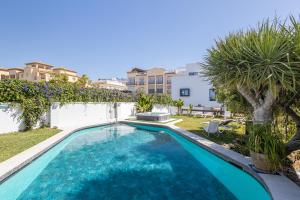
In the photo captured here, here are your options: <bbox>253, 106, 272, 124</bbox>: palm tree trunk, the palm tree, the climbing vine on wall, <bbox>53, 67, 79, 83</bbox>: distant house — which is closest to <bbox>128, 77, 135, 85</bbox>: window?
<bbox>53, 67, 79, 83</bbox>: distant house

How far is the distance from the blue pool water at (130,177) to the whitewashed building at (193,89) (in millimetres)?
23443

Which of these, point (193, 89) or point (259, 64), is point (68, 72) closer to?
point (193, 89)

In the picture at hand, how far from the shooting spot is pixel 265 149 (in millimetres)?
4492

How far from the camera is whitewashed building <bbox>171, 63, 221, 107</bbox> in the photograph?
1187 inches

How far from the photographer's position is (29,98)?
34.2ft

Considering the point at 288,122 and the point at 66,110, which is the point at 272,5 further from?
the point at 66,110

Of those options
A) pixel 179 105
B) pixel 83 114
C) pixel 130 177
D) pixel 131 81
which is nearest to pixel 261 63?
pixel 130 177

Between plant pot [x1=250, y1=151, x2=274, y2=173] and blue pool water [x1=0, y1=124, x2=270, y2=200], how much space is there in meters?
0.43

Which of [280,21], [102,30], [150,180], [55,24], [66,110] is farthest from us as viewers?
[102,30]

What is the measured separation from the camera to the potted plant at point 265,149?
4.47 meters

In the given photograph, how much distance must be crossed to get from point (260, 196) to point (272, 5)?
33.6 feet

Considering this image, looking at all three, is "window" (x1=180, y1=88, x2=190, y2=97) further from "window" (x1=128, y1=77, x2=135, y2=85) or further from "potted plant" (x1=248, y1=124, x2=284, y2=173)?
"potted plant" (x1=248, y1=124, x2=284, y2=173)

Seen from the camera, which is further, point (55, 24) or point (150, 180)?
point (55, 24)

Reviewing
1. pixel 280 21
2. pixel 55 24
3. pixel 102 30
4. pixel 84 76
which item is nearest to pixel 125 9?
pixel 102 30
